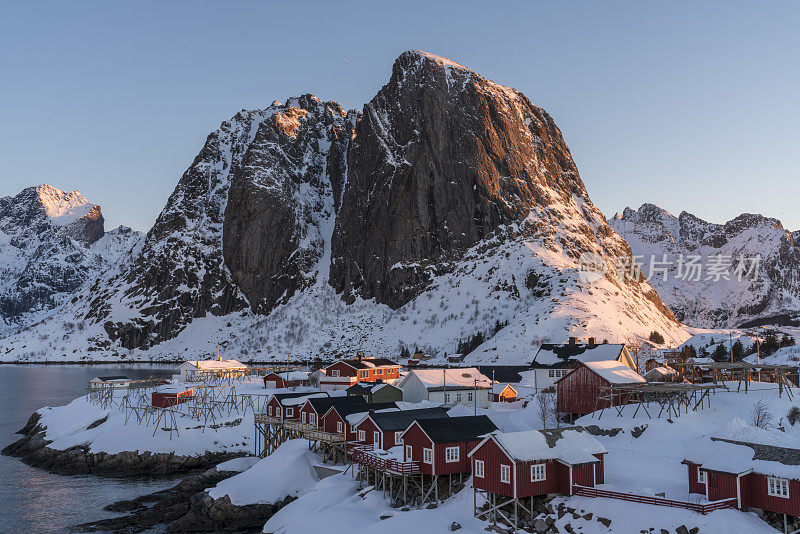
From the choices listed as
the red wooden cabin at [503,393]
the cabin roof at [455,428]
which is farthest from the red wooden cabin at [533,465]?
the red wooden cabin at [503,393]

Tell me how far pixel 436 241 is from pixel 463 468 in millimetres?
150671

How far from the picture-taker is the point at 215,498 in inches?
1842

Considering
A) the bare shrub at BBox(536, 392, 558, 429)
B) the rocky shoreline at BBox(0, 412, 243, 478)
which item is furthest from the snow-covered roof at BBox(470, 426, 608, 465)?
the rocky shoreline at BBox(0, 412, 243, 478)

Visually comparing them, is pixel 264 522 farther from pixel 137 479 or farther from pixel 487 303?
pixel 487 303

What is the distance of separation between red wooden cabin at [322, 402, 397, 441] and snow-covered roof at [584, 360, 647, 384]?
727 inches

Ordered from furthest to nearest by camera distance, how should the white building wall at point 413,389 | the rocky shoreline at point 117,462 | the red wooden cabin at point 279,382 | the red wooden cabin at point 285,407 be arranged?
1. the red wooden cabin at point 279,382
2. the white building wall at point 413,389
3. the red wooden cabin at point 285,407
4. the rocky shoreline at point 117,462

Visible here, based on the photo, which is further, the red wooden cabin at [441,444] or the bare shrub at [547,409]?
the bare shrub at [547,409]

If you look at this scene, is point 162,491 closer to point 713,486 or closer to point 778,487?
point 713,486

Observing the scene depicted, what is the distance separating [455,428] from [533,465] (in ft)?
27.3

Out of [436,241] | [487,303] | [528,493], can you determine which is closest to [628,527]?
[528,493]

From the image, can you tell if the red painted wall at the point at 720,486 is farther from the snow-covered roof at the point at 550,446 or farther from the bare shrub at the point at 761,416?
the bare shrub at the point at 761,416

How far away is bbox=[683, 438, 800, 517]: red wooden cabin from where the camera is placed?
30.5 m

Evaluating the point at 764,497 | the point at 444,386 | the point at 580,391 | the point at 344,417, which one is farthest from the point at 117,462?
the point at 764,497

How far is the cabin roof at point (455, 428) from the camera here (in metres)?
41.2
